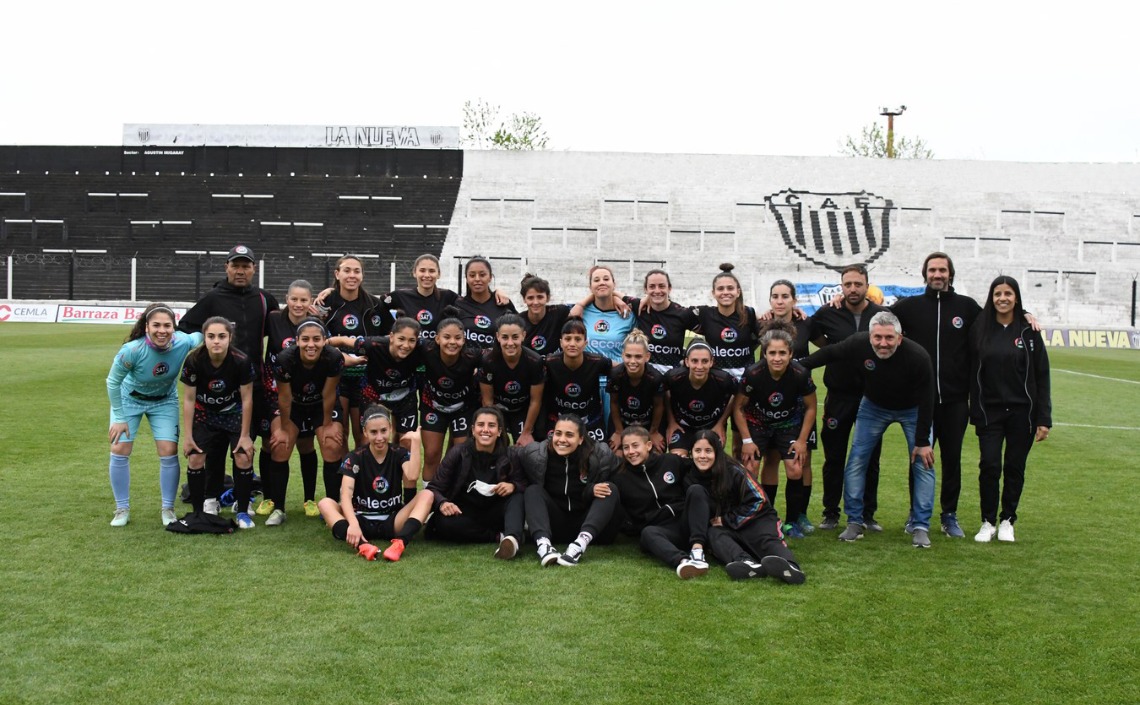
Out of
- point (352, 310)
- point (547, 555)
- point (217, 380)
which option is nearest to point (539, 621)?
point (547, 555)

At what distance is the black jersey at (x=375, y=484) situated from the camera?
20.6 feet

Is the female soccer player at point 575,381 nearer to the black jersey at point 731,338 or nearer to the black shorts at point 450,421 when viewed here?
the black shorts at point 450,421

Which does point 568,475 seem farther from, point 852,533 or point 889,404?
point 889,404

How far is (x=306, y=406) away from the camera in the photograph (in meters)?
6.97

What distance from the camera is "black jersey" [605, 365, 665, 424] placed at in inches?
263

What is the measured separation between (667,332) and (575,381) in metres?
0.87

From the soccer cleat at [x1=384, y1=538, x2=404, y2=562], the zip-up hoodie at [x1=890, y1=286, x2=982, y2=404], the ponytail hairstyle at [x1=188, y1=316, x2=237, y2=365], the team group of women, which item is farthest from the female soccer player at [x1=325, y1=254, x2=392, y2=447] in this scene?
the zip-up hoodie at [x1=890, y1=286, x2=982, y2=404]

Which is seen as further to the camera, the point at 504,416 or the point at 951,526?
the point at 504,416

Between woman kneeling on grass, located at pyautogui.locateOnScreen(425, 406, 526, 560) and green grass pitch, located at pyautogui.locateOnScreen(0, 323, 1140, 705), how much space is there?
0.53 ft

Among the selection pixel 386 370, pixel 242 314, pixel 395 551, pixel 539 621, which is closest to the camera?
pixel 539 621

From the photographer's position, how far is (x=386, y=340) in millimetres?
7043

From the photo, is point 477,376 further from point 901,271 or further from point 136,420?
point 901,271

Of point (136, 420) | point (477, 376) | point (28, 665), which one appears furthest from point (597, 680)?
point (136, 420)

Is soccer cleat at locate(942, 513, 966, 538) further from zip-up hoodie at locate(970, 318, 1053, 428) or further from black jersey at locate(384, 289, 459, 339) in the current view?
black jersey at locate(384, 289, 459, 339)
